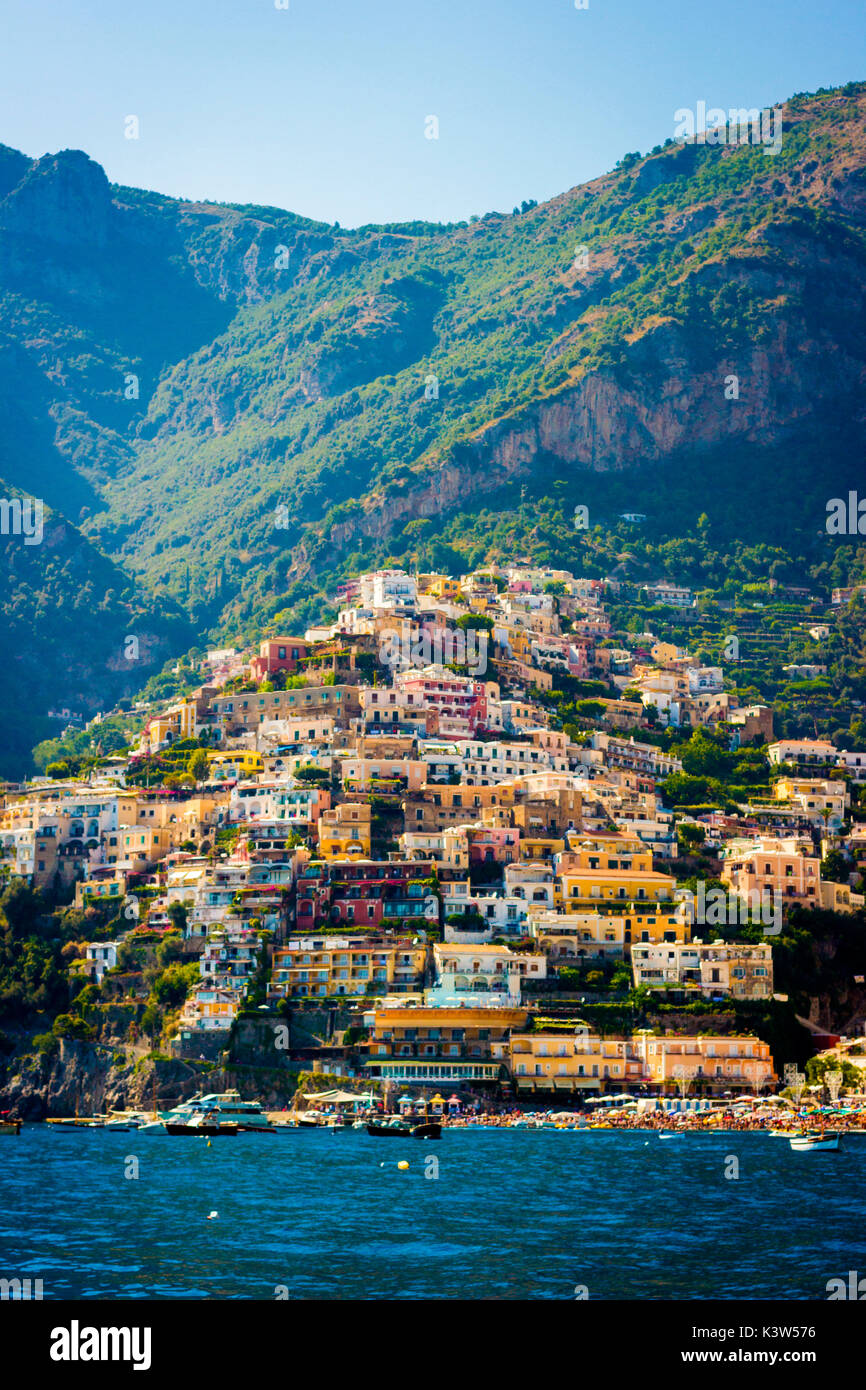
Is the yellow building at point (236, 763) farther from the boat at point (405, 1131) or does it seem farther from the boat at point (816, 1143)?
the boat at point (816, 1143)

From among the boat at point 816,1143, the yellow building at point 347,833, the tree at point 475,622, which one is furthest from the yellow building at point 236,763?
the boat at point 816,1143

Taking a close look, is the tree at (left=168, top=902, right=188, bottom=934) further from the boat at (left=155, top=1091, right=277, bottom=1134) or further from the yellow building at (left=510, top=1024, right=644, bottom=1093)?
the yellow building at (left=510, top=1024, right=644, bottom=1093)

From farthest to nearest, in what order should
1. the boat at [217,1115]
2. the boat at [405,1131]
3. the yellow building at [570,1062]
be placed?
the yellow building at [570,1062] < the boat at [217,1115] < the boat at [405,1131]

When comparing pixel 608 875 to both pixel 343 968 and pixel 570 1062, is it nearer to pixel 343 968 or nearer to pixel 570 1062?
pixel 570 1062

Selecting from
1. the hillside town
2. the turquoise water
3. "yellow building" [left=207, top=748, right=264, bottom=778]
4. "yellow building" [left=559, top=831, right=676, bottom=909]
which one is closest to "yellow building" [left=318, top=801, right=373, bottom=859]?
the hillside town

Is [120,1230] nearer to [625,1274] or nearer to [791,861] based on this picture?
[625,1274]

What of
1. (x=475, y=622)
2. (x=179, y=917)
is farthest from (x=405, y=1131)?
(x=475, y=622)
